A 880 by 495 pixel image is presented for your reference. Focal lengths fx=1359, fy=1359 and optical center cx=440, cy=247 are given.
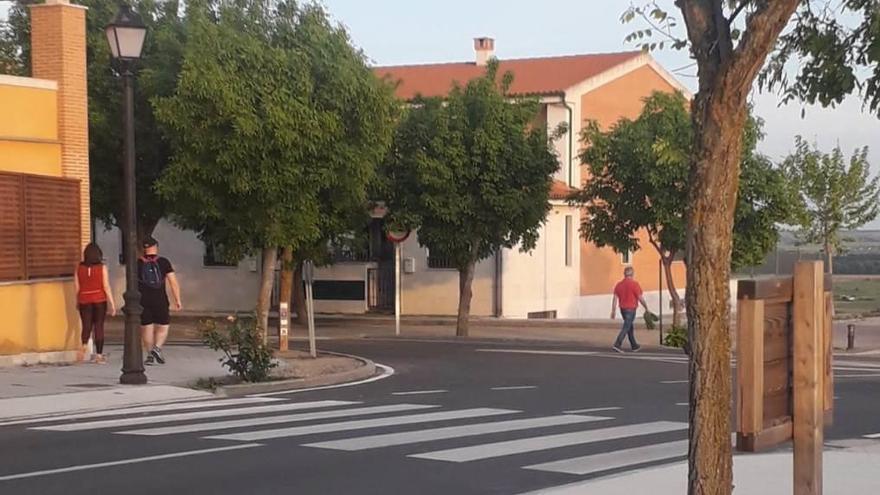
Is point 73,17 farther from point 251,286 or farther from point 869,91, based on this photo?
point 251,286

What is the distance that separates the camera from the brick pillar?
66.9 ft

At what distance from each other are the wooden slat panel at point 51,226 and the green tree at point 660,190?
13932 millimetres

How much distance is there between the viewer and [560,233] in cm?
Answer: 4103

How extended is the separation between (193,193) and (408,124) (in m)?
7.68

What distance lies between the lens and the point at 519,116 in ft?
99.5

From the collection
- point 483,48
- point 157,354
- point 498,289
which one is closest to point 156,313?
point 157,354

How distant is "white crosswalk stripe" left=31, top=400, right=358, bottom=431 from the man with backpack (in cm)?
432

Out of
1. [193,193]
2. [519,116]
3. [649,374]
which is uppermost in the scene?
[519,116]

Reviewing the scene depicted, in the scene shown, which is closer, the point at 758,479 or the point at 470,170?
the point at 758,479

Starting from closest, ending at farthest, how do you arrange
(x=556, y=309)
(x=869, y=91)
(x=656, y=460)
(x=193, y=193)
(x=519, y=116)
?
(x=869, y=91), (x=656, y=460), (x=193, y=193), (x=519, y=116), (x=556, y=309)

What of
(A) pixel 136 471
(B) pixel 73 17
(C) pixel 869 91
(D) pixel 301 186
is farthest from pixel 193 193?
(C) pixel 869 91

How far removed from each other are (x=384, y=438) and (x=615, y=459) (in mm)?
2294

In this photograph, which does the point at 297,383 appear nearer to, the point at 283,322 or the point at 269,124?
the point at 283,322

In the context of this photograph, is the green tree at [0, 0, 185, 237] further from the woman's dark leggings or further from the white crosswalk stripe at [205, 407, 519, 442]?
the white crosswalk stripe at [205, 407, 519, 442]
